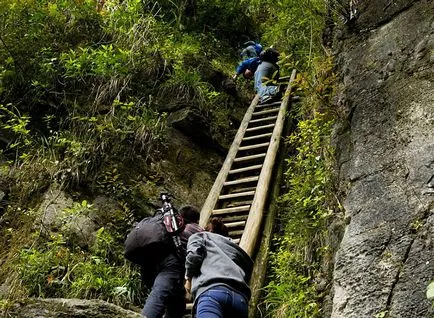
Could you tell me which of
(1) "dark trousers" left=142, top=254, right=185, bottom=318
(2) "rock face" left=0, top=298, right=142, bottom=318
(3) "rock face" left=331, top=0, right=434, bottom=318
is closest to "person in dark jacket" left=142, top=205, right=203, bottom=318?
(1) "dark trousers" left=142, top=254, right=185, bottom=318

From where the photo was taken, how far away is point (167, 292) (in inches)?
176

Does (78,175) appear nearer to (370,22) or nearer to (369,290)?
(370,22)

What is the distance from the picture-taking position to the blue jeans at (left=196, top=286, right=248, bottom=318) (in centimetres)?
370

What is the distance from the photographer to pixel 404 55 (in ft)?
13.6

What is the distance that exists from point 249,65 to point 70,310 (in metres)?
7.29

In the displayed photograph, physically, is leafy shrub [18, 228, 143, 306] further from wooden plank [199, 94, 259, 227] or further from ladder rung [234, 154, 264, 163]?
ladder rung [234, 154, 264, 163]

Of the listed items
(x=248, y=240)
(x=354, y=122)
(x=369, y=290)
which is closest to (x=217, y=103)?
(x=248, y=240)

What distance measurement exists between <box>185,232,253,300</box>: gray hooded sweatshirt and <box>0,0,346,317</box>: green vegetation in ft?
2.59

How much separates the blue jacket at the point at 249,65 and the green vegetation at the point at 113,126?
342 mm

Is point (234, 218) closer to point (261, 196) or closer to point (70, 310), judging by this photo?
point (261, 196)

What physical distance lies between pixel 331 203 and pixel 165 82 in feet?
14.9

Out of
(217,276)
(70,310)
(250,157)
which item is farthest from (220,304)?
(250,157)

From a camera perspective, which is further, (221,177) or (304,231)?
(221,177)

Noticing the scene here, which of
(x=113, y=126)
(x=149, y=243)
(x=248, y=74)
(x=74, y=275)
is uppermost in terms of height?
(x=248, y=74)
